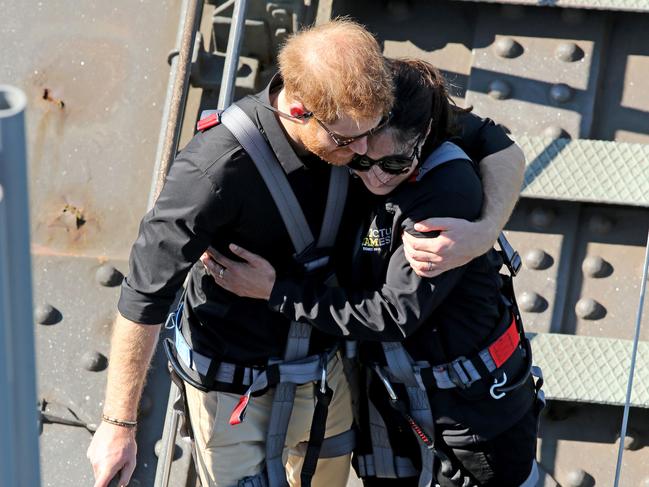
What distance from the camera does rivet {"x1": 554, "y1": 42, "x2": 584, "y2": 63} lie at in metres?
4.28

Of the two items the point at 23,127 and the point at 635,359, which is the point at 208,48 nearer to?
the point at 635,359

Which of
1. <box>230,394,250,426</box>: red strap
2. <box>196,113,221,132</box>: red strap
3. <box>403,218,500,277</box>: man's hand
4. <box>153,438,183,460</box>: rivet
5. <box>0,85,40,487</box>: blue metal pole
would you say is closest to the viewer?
<box>0,85,40,487</box>: blue metal pole

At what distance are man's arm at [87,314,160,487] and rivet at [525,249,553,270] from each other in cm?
161

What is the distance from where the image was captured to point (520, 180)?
3.40 m

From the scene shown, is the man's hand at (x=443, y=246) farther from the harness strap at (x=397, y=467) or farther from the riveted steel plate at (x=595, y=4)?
the riveted steel plate at (x=595, y=4)

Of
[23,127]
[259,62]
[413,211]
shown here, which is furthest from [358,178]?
[23,127]

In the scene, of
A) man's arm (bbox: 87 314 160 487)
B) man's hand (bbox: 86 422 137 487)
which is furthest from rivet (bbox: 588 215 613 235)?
man's hand (bbox: 86 422 137 487)

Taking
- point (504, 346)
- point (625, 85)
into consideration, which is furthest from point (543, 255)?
point (504, 346)

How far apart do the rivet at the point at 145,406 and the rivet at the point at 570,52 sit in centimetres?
200

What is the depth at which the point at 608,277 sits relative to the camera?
4.22m

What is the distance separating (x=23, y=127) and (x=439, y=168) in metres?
1.67

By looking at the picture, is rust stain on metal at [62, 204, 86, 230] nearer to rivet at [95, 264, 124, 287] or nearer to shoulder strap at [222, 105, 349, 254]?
rivet at [95, 264, 124, 287]

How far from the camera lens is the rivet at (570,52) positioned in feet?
14.0

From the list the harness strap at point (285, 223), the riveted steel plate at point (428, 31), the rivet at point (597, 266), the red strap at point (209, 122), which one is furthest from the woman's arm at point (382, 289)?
the riveted steel plate at point (428, 31)
